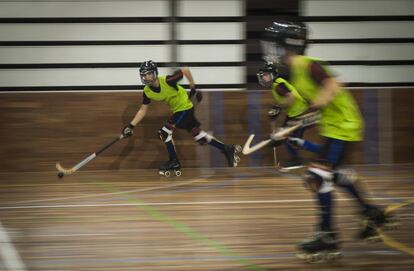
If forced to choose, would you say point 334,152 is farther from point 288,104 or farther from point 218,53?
point 218,53

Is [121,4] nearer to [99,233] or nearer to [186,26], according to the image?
[186,26]

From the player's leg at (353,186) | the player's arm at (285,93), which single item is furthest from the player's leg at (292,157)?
the player's leg at (353,186)

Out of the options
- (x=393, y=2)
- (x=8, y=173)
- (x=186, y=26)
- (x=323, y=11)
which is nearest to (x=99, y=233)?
(x=8, y=173)

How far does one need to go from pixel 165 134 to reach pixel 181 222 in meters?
3.34

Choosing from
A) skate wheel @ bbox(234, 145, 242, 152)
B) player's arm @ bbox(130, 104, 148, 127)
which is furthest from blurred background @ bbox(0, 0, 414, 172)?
player's arm @ bbox(130, 104, 148, 127)

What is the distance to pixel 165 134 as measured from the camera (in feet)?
28.5

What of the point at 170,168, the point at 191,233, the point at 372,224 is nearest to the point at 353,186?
the point at 372,224

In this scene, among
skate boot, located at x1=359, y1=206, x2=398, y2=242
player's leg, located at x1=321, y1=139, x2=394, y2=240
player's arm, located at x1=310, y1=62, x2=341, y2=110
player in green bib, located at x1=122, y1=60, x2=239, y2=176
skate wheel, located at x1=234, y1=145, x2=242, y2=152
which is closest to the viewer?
player's arm, located at x1=310, y1=62, x2=341, y2=110

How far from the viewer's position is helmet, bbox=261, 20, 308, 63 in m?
4.16

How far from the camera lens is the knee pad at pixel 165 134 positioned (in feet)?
28.4

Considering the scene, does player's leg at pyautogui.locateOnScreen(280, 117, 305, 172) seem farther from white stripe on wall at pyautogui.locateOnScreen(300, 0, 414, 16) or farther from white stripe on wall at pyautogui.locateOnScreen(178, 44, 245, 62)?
white stripe on wall at pyautogui.locateOnScreen(300, 0, 414, 16)

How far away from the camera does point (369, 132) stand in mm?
9539

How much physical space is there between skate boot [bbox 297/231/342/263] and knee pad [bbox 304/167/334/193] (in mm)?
279

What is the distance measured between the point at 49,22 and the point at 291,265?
651cm
